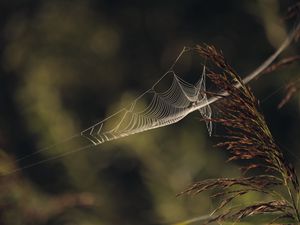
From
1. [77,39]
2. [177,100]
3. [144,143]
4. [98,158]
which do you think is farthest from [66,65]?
[177,100]

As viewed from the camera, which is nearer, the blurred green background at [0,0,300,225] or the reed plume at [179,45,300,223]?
the reed plume at [179,45,300,223]

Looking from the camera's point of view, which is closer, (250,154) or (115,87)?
(250,154)

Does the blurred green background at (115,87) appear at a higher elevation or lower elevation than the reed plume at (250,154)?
higher

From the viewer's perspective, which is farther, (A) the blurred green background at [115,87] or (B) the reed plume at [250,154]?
(A) the blurred green background at [115,87]

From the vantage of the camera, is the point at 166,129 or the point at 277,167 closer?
the point at 277,167

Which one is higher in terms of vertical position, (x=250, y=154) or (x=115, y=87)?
(x=115, y=87)

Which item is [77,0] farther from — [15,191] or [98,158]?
[15,191]

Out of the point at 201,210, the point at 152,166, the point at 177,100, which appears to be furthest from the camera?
the point at 152,166

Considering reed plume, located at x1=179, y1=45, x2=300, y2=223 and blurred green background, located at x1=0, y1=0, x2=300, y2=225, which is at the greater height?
blurred green background, located at x1=0, y1=0, x2=300, y2=225
